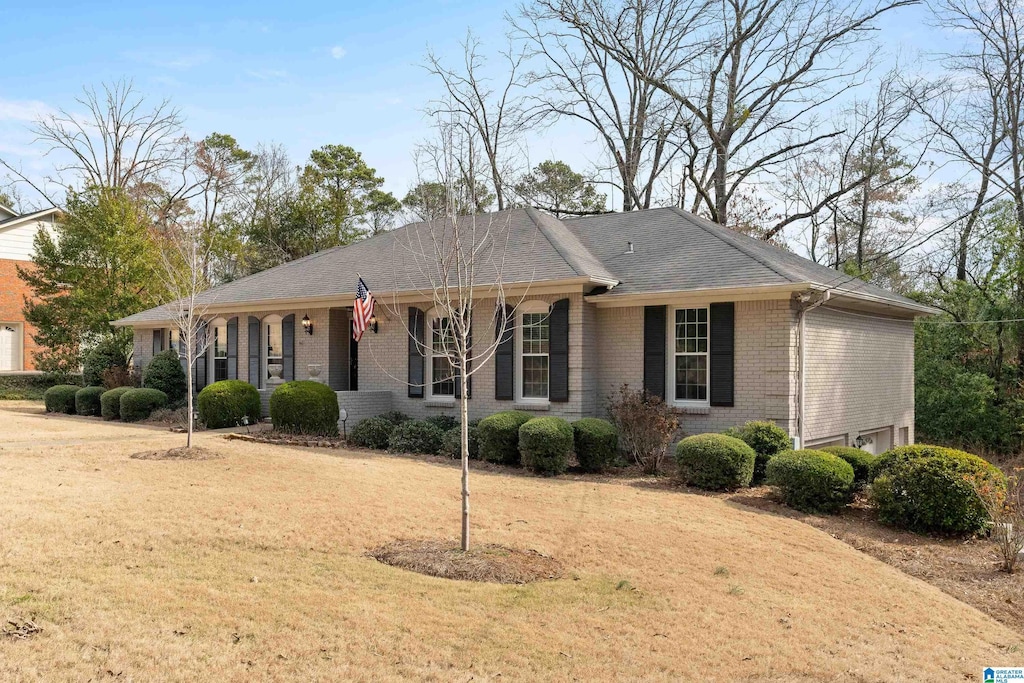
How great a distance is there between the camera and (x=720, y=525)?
8.87m

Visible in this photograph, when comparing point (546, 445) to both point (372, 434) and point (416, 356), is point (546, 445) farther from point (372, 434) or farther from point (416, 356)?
point (416, 356)

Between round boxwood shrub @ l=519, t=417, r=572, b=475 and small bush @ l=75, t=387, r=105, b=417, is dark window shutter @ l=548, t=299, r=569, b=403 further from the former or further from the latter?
small bush @ l=75, t=387, r=105, b=417

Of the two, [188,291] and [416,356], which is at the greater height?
[188,291]

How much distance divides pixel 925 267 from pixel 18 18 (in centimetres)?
2552

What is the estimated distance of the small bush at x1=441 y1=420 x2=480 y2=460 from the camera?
13.5 m

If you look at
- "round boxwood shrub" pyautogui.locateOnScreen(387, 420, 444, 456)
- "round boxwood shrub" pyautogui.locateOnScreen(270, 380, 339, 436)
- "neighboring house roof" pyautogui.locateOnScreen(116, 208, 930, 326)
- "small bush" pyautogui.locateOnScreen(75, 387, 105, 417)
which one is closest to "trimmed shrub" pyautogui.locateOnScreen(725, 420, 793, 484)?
"neighboring house roof" pyautogui.locateOnScreen(116, 208, 930, 326)

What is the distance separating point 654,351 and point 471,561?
25.9 feet

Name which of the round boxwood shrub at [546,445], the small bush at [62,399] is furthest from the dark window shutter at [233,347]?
the round boxwood shrub at [546,445]

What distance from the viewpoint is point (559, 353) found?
14367mm

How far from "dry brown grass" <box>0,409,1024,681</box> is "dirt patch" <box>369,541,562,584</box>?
198 millimetres

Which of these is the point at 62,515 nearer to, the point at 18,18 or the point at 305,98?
the point at 18,18

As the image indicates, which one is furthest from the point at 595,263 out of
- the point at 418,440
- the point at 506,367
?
the point at 418,440

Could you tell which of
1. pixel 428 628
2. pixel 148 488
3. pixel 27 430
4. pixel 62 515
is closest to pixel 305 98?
pixel 27 430

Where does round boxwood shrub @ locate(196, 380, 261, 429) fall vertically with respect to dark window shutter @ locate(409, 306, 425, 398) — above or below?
below
